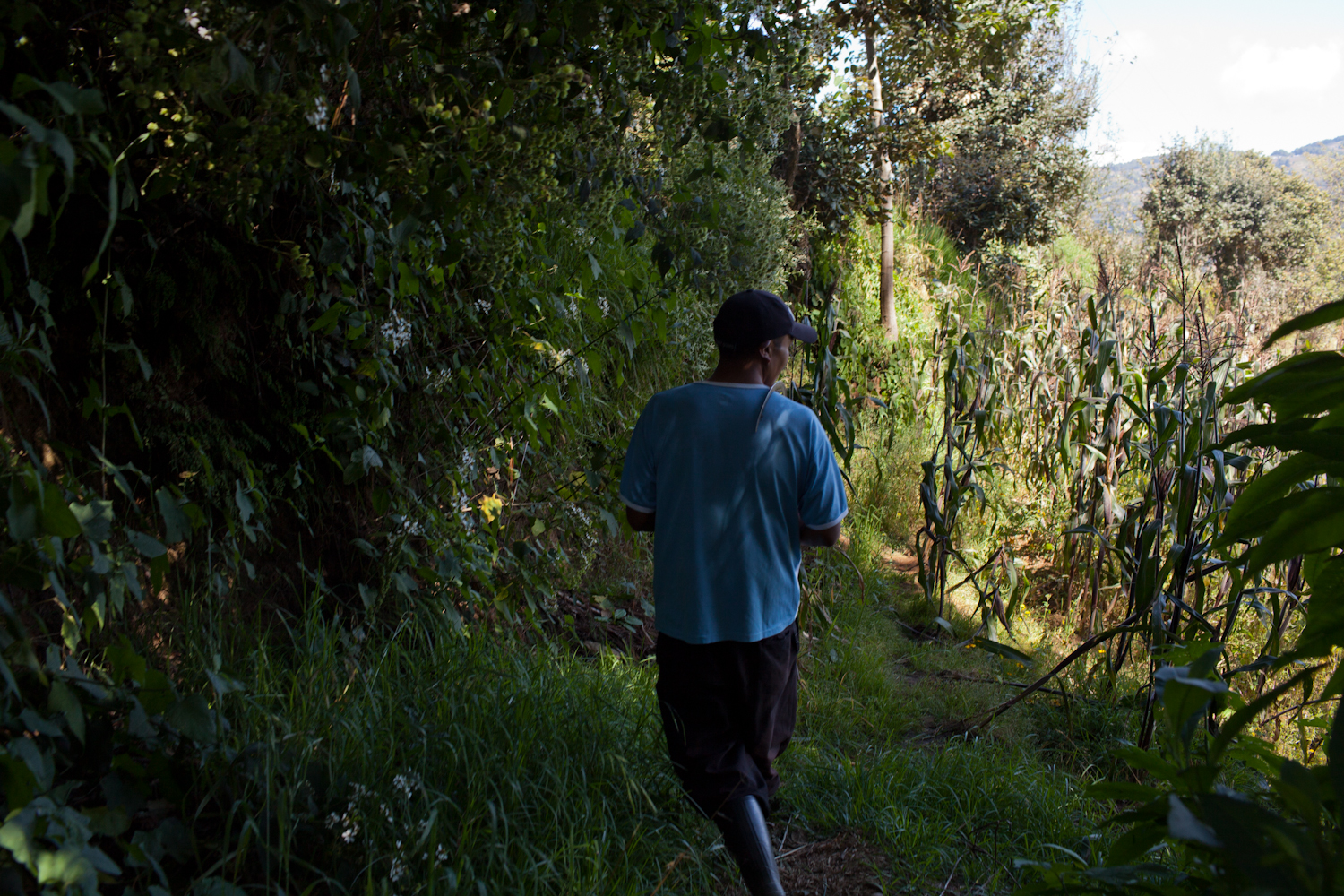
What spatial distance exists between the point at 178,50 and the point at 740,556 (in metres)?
1.82

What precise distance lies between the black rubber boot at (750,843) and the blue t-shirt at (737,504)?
48 centimetres

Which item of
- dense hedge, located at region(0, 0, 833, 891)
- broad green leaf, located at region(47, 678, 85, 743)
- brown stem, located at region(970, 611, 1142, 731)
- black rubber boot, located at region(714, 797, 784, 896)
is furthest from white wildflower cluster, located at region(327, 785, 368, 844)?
brown stem, located at region(970, 611, 1142, 731)

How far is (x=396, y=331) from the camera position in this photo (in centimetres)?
284

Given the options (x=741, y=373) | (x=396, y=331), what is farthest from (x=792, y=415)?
(x=396, y=331)

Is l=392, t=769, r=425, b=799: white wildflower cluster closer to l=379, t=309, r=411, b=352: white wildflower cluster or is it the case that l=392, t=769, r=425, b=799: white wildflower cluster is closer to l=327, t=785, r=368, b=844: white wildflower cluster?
l=327, t=785, r=368, b=844: white wildflower cluster

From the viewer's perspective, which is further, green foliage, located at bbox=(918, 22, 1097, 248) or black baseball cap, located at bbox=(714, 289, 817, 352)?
green foliage, located at bbox=(918, 22, 1097, 248)

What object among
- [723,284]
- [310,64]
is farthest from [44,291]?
[723,284]

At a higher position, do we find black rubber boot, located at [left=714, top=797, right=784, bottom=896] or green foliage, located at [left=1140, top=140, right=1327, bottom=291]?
green foliage, located at [left=1140, top=140, right=1327, bottom=291]

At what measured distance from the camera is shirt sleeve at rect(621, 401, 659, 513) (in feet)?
8.61

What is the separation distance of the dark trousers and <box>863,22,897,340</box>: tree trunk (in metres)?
7.53

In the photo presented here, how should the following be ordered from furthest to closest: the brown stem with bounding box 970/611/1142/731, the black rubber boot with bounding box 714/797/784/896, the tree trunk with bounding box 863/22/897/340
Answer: the tree trunk with bounding box 863/22/897/340, the brown stem with bounding box 970/611/1142/731, the black rubber boot with bounding box 714/797/784/896

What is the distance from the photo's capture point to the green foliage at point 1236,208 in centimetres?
2198

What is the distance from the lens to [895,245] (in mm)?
11867

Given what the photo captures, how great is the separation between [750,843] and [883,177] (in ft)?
26.4
